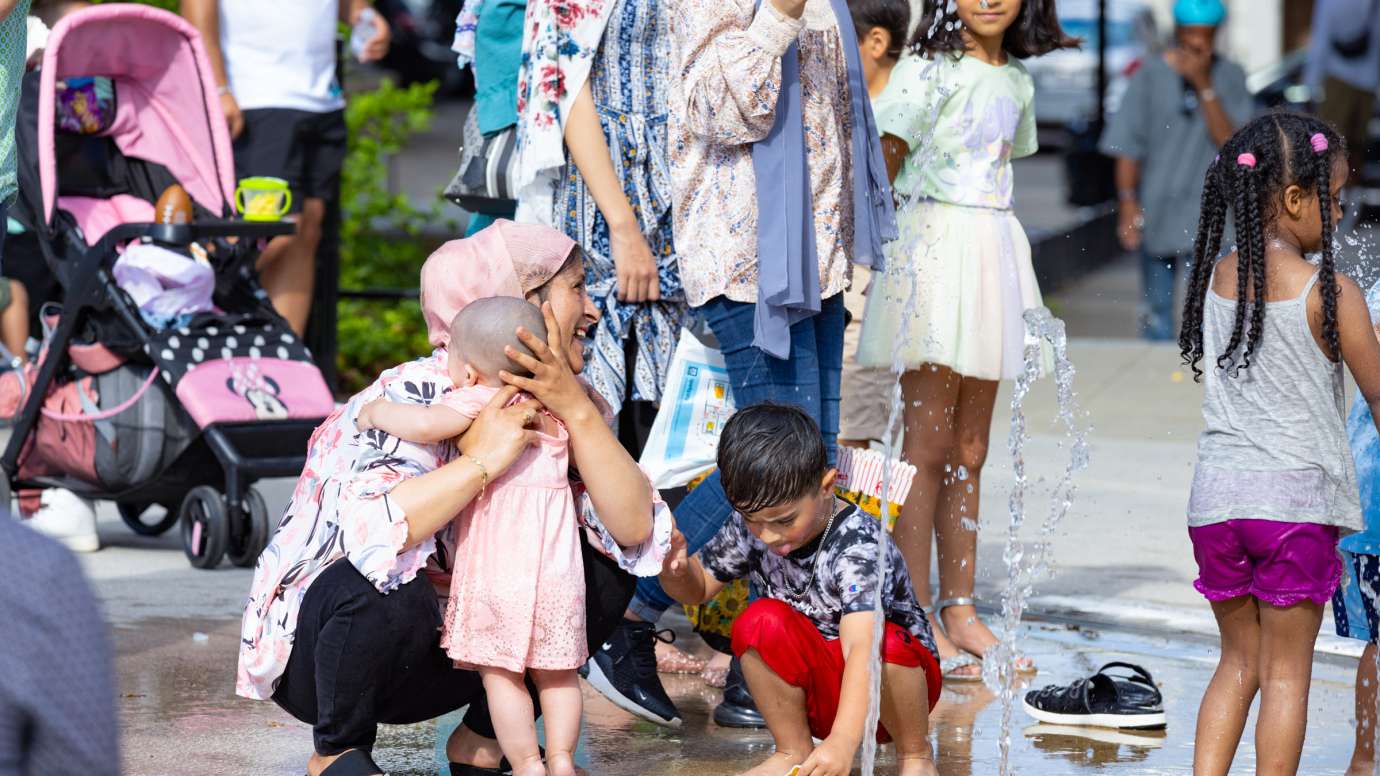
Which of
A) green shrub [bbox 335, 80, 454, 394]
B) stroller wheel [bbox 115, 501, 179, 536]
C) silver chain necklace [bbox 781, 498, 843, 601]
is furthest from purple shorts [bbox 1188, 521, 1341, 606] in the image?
green shrub [bbox 335, 80, 454, 394]

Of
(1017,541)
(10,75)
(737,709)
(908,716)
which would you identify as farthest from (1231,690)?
(10,75)

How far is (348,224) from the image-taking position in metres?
10.1

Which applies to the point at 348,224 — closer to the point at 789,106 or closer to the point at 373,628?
the point at 789,106

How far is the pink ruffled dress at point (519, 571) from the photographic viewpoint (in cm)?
368

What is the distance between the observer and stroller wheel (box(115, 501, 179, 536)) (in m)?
6.42

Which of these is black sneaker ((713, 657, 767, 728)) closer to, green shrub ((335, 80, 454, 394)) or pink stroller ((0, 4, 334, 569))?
pink stroller ((0, 4, 334, 569))

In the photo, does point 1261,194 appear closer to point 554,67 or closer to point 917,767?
point 917,767

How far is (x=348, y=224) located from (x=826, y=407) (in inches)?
233

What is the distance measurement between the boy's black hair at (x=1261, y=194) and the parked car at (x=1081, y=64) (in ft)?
59.2

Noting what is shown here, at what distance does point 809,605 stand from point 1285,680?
35.5 inches

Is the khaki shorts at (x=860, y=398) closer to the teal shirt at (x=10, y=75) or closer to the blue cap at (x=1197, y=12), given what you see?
the teal shirt at (x=10, y=75)

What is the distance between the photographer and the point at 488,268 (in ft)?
12.7

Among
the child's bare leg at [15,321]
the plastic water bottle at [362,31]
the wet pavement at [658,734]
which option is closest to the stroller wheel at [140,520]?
the wet pavement at [658,734]

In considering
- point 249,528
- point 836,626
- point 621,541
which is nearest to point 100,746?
point 621,541
